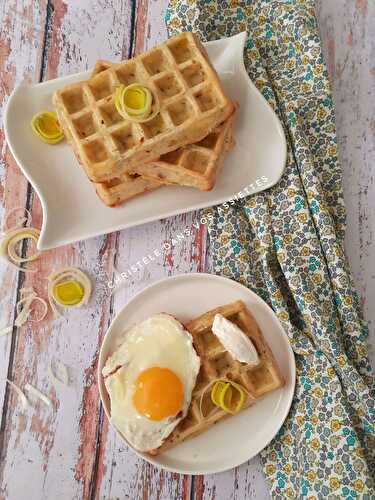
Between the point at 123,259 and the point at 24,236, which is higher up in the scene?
the point at 24,236

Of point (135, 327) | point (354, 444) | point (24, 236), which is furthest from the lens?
point (24, 236)

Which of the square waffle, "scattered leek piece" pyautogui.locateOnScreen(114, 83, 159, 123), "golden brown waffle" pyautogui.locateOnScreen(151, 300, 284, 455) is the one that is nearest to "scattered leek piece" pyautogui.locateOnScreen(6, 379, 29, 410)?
"golden brown waffle" pyautogui.locateOnScreen(151, 300, 284, 455)

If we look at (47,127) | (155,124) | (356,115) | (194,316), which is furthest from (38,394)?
(356,115)

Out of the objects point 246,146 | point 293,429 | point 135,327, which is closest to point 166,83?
point 246,146

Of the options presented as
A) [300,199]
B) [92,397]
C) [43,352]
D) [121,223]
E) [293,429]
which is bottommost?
[293,429]

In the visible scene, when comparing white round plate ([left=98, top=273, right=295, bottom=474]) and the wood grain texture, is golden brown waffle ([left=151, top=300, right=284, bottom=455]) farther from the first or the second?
the wood grain texture

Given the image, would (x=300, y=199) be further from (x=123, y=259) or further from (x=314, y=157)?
(x=123, y=259)

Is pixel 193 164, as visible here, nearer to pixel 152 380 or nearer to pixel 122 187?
pixel 122 187
